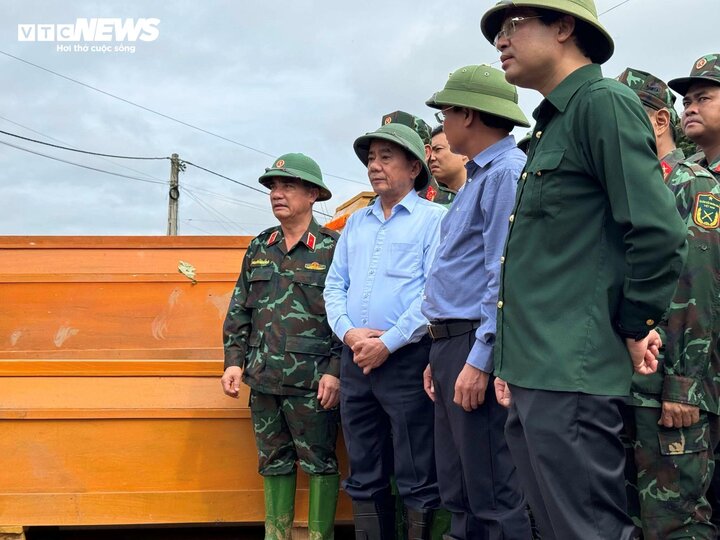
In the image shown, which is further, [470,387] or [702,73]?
[702,73]

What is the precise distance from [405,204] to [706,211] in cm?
119

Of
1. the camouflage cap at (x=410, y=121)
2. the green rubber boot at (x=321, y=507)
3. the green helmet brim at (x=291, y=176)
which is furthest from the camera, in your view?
the camouflage cap at (x=410, y=121)

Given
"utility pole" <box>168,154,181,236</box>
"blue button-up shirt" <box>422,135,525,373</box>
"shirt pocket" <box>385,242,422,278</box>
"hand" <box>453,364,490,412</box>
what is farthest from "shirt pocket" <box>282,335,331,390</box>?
"utility pole" <box>168,154,181,236</box>

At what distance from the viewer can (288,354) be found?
11.2 ft

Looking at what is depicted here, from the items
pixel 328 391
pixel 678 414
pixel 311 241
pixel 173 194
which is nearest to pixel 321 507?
pixel 328 391

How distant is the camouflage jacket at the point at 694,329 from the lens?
2.48 m

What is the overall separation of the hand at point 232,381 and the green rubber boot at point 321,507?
51cm

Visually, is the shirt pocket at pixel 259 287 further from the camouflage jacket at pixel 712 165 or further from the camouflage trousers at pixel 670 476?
the camouflage jacket at pixel 712 165

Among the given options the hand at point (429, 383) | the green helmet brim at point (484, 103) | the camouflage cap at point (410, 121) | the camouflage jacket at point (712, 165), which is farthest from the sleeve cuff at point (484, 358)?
the camouflage cap at point (410, 121)

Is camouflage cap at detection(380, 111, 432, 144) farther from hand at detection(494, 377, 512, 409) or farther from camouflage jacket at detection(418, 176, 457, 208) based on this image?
hand at detection(494, 377, 512, 409)

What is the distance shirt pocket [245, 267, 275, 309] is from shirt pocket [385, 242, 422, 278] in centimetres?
67

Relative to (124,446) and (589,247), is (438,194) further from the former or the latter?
(589,247)

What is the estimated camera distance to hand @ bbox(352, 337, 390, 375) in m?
2.98

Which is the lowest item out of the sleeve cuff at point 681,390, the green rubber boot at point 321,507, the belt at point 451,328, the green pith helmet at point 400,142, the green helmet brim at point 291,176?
the green rubber boot at point 321,507
